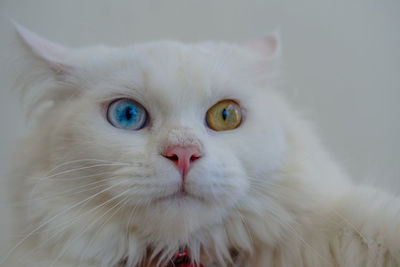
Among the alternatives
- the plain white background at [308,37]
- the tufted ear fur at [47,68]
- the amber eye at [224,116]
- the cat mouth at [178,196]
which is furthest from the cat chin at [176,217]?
the plain white background at [308,37]

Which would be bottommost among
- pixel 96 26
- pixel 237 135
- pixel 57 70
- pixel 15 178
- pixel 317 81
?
pixel 15 178

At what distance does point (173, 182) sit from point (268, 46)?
69 centimetres

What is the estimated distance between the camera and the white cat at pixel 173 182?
27.7 inches

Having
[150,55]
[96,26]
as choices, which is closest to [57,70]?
[150,55]

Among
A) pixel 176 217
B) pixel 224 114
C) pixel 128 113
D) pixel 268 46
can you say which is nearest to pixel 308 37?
pixel 268 46

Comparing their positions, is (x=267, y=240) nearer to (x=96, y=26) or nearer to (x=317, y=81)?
(x=317, y=81)

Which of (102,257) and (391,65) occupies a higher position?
(391,65)

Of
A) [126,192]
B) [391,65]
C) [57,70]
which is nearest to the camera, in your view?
[126,192]

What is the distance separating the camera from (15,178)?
926 millimetres

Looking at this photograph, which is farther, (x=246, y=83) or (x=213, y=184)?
(x=246, y=83)

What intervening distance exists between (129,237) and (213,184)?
0.94ft

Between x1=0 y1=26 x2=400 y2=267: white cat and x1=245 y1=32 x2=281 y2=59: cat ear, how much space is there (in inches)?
7.9

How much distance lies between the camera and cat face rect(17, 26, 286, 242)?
688 mm

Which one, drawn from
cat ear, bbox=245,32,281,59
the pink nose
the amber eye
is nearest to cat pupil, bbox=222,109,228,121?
the amber eye
